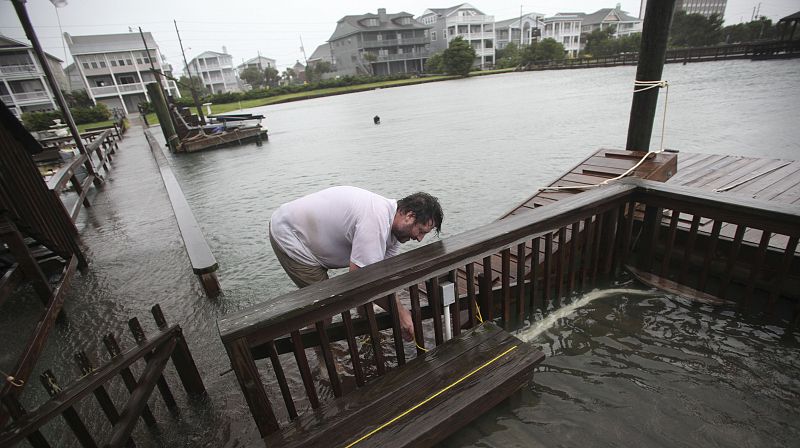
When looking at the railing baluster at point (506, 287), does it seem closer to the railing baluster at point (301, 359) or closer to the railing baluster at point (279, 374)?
the railing baluster at point (301, 359)

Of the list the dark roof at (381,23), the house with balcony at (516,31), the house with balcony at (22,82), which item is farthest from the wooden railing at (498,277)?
the house with balcony at (516,31)

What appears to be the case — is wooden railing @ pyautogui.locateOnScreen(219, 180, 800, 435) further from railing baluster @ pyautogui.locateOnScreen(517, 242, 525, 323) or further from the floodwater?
the floodwater

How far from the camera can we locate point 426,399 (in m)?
2.11

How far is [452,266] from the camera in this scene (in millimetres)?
2320

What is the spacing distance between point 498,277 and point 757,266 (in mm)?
2068

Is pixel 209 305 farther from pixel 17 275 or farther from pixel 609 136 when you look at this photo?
pixel 609 136

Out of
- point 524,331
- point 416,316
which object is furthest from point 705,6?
point 416,316

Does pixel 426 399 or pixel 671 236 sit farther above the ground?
pixel 671 236

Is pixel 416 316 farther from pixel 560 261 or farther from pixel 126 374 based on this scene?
pixel 126 374

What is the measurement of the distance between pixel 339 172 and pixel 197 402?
882 centimetres

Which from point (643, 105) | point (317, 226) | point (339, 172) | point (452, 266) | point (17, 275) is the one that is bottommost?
point (339, 172)

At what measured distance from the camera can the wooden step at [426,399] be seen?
75.5 inches

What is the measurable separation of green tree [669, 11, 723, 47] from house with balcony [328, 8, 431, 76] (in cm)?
4176

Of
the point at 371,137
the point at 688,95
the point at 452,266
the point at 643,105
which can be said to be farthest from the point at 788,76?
the point at 452,266
